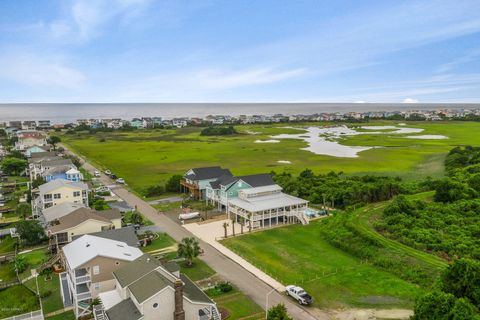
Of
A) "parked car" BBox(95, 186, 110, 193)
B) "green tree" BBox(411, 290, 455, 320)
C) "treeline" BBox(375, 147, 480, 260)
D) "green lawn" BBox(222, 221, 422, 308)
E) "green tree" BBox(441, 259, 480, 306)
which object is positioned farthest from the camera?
"parked car" BBox(95, 186, 110, 193)

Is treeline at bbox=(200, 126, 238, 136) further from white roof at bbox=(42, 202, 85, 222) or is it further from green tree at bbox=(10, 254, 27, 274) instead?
green tree at bbox=(10, 254, 27, 274)

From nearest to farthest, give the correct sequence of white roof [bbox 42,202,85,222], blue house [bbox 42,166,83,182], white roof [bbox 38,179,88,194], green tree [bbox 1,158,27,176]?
white roof [bbox 42,202,85,222] < white roof [bbox 38,179,88,194] < blue house [bbox 42,166,83,182] < green tree [bbox 1,158,27,176]

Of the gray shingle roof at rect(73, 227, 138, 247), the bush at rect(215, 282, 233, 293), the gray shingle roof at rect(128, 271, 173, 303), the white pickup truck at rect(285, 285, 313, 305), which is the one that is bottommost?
the bush at rect(215, 282, 233, 293)

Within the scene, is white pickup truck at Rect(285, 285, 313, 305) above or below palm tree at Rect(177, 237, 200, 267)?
below

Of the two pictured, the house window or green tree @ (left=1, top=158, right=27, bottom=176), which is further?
green tree @ (left=1, top=158, right=27, bottom=176)

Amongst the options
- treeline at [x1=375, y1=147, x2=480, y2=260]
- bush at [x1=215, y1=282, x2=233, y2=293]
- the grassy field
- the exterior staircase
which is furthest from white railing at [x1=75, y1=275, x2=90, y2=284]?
the grassy field

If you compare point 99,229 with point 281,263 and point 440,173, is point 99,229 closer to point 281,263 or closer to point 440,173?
point 281,263

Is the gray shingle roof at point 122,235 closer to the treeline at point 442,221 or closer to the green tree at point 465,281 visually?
the green tree at point 465,281

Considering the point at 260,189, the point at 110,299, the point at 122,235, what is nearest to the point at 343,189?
the point at 260,189

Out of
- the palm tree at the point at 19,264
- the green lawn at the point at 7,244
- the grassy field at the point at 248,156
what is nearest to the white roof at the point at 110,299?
the palm tree at the point at 19,264
